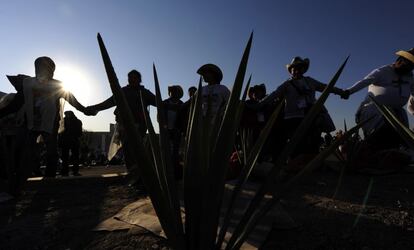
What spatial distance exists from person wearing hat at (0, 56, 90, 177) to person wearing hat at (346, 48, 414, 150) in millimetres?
2824

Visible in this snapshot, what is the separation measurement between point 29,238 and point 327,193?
1686 mm

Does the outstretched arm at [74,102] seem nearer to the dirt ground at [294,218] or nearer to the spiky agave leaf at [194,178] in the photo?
the dirt ground at [294,218]

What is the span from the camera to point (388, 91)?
319 centimetres

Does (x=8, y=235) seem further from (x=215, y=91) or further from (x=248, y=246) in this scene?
(x=215, y=91)

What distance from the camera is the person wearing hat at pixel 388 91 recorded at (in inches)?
125

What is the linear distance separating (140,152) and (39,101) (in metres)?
2.77

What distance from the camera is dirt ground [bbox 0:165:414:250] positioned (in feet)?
4.17

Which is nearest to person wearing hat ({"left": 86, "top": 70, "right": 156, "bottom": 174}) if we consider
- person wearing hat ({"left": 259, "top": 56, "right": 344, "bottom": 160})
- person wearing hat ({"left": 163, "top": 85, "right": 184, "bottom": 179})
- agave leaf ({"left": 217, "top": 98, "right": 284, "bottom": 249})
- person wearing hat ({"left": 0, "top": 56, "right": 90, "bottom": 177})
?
person wearing hat ({"left": 163, "top": 85, "right": 184, "bottom": 179})

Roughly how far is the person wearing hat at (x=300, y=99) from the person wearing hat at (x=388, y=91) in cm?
33

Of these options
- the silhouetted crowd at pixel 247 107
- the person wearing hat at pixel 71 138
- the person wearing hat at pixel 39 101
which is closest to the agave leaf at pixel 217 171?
the silhouetted crowd at pixel 247 107

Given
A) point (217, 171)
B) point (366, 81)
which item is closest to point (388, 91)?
point (366, 81)

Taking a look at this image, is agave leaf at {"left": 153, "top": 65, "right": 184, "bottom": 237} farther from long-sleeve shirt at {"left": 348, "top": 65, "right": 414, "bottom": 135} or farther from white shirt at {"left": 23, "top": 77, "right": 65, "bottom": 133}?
long-sleeve shirt at {"left": 348, "top": 65, "right": 414, "bottom": 135}

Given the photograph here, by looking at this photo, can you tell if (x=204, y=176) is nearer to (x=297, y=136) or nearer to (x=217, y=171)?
(x=217, y=171)

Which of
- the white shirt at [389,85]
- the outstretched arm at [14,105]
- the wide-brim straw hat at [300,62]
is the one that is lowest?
the outstretched arm at [14,105]
